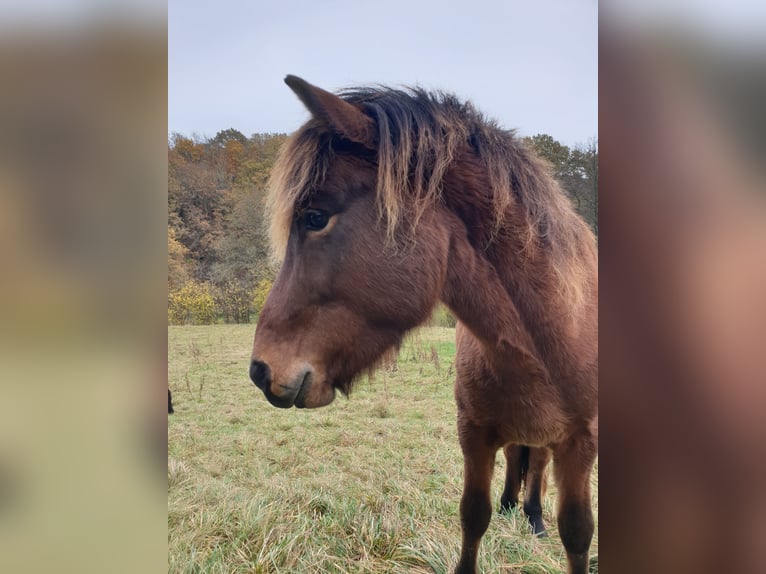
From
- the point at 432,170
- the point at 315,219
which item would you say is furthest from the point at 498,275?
the point at 315,219

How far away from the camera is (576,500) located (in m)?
1.24

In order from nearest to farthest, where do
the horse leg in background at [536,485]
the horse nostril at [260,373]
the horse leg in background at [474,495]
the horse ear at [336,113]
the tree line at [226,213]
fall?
the horse ear at [336,113]
the horse nostril at [260,373]
the tree line at [226,213]
the horse leg in background at [474,495]
the horse leg in background at [536,485]

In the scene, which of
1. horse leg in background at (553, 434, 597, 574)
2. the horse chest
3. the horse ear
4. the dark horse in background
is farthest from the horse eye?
horse leg in background at (553, 434, 597, 574)

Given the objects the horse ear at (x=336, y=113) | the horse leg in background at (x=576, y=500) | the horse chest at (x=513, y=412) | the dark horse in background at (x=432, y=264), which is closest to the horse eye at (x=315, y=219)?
the dark horse in background at (x=432, y=264)

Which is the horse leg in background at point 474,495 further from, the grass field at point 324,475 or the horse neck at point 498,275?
the horse neck at point 498,275

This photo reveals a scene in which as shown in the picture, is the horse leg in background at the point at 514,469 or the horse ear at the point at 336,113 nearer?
the horse ear at the point at 336,113

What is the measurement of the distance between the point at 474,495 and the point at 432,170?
89 centimetres

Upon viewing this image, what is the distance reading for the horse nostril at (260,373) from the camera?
3.39 ft

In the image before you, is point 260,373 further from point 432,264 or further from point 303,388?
point 432,264

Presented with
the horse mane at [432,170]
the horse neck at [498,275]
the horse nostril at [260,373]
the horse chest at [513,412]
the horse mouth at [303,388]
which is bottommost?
the horse chest at [513,412]

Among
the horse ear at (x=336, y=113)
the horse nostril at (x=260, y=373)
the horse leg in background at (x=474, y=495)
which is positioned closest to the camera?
the horse ear at (x=336, y=113)
